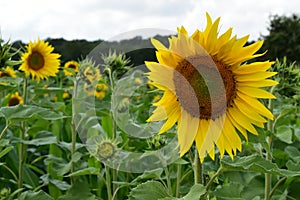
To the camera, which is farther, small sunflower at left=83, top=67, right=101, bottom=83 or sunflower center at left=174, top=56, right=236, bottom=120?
small sunflower at left=83, top=67, right=101, bottom=83

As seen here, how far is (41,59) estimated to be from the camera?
2297 millimetres

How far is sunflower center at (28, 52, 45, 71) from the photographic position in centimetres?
222

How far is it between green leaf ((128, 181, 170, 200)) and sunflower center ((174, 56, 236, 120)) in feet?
0.53

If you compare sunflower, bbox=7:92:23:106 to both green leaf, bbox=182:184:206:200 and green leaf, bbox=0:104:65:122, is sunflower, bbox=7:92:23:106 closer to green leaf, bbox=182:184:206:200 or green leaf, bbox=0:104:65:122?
green leaf, bbox=0:104:65:122

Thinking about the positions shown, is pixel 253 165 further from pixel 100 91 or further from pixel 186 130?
pixel 100 91

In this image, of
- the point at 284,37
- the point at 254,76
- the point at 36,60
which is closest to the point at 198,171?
the point at 254,76

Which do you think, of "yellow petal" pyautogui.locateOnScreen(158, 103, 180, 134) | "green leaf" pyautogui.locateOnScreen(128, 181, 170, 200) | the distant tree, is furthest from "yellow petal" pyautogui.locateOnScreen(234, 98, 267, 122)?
the distant tree

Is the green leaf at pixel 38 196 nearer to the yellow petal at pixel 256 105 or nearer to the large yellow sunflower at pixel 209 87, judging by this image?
the large yellow sunflower at pixel 209 87

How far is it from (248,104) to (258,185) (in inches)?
31.3

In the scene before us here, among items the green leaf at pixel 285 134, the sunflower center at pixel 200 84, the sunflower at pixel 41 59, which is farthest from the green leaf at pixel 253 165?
the sunflower at pixel 41 59

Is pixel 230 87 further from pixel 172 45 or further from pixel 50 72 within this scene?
pixel 50 72

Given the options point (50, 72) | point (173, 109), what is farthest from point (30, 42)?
point (173, 109)

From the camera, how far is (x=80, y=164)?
1938mm

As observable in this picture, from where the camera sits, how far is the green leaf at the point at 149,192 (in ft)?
2.99
